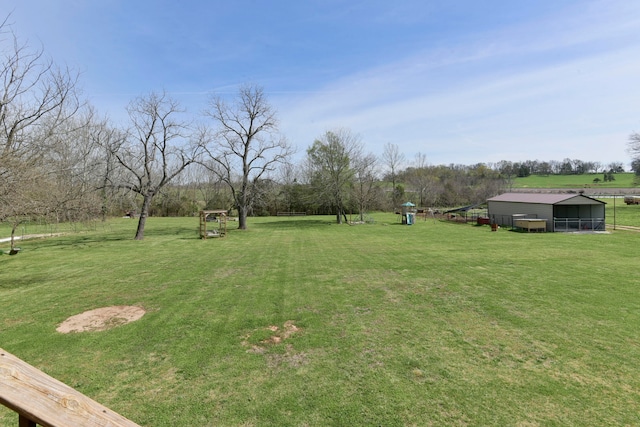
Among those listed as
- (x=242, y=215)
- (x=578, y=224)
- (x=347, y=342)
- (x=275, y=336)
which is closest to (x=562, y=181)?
(x=578, y=224)

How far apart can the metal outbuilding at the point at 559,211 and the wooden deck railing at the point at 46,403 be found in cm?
2864

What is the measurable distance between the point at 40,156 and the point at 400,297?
10.2 meters

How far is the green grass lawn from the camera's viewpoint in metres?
4.17

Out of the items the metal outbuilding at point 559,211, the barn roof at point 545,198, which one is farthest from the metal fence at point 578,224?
the barn roof at point 545,198

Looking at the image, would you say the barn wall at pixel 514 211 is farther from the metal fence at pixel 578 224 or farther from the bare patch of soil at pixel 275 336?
the bare patch of soil at pixel 275 336

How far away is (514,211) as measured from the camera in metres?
29.2

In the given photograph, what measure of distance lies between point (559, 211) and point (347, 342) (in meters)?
27.1

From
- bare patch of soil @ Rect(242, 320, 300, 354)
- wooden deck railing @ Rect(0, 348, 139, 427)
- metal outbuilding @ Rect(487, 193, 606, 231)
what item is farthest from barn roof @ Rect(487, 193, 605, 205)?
wooden deck railing @ Rect(0, 348, 139, 427)

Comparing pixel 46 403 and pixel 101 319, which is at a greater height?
pixel 46 403

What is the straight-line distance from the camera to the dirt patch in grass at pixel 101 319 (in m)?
6.82

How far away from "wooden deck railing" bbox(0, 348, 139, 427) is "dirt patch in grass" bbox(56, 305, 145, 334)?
6.62 metres

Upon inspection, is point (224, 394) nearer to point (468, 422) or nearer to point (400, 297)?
point (468, 422)

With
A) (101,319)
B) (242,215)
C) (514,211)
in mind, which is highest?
(242,215)

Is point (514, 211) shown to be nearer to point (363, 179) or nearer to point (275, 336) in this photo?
point (363, 179)
